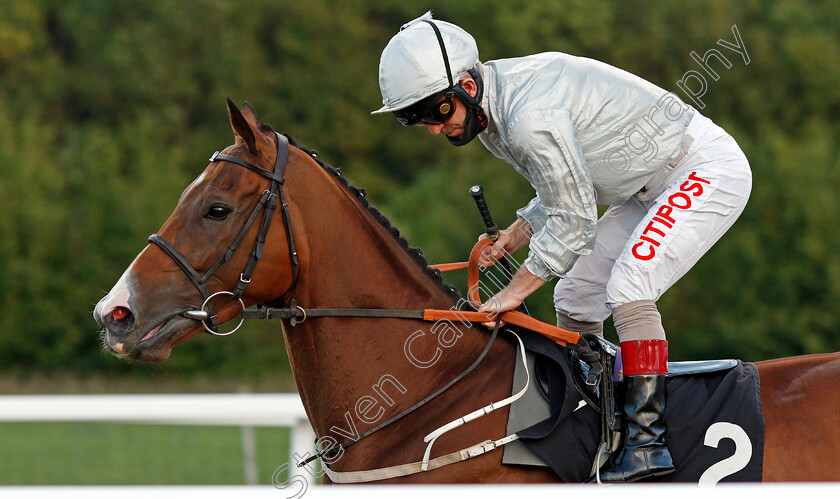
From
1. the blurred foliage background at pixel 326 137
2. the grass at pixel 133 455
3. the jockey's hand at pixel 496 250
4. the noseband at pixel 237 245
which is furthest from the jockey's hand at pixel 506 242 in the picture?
the blurred foliage background at pixel 326 137

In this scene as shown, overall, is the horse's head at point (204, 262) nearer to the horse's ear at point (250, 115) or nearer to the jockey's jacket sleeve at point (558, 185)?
the horse's ear at point (250, 115)

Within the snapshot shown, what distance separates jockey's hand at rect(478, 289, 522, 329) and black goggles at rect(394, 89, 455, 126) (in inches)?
25.9

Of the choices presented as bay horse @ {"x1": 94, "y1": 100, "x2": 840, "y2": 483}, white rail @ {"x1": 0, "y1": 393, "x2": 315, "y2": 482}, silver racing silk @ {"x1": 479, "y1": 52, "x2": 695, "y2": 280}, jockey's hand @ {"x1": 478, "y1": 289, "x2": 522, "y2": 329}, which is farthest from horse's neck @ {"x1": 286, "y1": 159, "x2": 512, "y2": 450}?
white rail @ {"x1": 0, "y1": 393, "x2": 315, "y2": 482}

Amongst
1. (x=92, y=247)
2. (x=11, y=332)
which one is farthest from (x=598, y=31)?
(x=11, y=332)

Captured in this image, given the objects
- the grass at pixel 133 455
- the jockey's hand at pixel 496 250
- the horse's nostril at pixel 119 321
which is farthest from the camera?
the grass at pixel 133 455

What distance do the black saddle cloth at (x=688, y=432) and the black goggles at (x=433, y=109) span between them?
0.87 metres

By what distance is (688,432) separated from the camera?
3117 millimetres

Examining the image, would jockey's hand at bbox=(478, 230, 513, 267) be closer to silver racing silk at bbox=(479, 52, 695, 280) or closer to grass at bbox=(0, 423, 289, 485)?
silver racing silk at bbox=(479, 52, 695, 280)

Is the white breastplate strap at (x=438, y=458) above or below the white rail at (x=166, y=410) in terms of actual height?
above

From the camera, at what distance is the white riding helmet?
314 cm

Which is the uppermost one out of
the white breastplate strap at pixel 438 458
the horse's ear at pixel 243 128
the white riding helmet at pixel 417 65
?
the white riding helmet at pixel 417 65

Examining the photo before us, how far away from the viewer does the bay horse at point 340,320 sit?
3.01 metres

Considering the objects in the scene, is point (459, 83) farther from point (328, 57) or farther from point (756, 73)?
point (328, 57)

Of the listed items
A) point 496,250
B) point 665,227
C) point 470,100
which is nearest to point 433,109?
point 470,100
